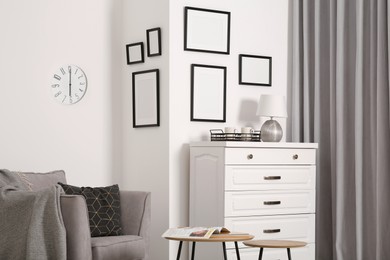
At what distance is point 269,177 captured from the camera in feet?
16.3

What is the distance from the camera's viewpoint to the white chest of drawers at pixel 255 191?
4805 millimetres

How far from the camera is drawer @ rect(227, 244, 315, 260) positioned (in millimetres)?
4836

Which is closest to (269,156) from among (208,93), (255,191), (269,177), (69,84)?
(269,177)

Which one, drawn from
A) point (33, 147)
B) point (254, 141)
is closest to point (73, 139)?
point (33, 147)

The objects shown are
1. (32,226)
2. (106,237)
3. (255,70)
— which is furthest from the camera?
(255,70)

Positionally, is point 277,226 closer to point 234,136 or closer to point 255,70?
point 234,136

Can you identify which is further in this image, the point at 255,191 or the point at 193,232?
the point at 255,191

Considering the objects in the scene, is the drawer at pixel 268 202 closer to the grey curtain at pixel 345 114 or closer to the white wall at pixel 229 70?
the grey curtain at pixel 345 114

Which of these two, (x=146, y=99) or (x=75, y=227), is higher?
(x=146, y=99)

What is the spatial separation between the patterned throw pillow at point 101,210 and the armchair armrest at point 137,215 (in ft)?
0.21

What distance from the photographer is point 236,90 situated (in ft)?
17.7

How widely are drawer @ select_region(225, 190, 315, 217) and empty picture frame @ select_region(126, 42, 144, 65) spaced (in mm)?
1302

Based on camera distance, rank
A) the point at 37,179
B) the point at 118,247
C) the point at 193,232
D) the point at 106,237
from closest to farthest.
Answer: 1. the point at 193,232
2. the point at 118,247
3. the point at 106,237
4. the point at 37,179

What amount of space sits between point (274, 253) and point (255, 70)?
1.44 metres
